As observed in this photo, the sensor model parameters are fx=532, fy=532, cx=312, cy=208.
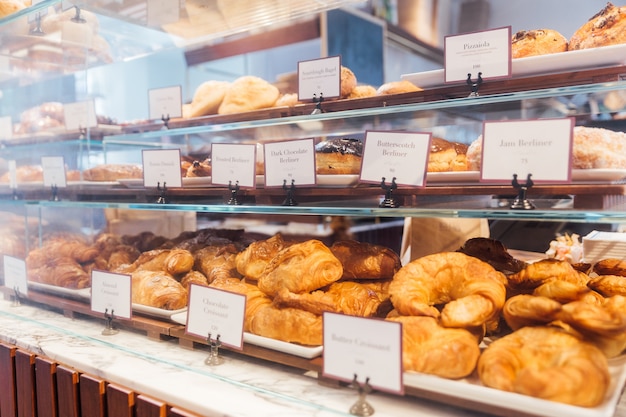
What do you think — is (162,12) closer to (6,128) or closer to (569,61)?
(6,128)

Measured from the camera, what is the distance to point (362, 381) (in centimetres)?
120

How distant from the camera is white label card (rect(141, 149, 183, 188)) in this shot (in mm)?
1966

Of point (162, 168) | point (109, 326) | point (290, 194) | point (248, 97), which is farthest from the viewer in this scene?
point (248, 97)

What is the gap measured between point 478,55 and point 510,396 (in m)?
0.89

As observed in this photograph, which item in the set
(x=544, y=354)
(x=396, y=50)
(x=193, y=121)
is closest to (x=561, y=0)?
(x=396, y=50)

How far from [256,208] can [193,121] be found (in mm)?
730

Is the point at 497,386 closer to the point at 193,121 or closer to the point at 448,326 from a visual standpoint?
the point at 448,326

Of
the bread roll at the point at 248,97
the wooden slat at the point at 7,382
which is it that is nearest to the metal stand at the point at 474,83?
the bread roll at the point at 248,97

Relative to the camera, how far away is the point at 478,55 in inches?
57.4

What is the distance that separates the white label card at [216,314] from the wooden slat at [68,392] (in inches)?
15.3

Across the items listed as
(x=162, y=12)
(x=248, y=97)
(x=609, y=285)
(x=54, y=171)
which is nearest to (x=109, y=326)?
(x=54, y=171)

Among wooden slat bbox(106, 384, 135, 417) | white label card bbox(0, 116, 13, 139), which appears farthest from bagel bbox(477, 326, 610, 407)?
white label card bbox(0, 116, 13, 139)

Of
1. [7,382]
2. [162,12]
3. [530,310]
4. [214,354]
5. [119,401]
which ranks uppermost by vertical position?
[162,12]

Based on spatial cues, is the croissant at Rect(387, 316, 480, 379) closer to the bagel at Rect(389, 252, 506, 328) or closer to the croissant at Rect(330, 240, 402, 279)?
the bagel at Rect(389, 252, 506, 328)
